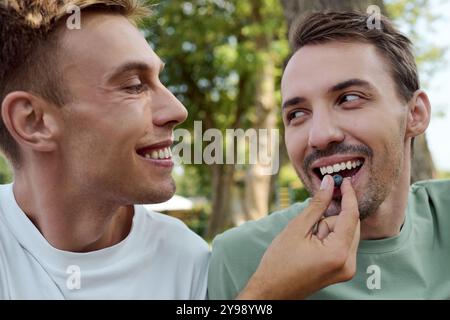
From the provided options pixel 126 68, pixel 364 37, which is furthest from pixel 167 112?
pixel 364 37

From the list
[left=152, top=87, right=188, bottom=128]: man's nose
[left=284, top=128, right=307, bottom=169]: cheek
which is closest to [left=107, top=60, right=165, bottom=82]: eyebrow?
[left=152, top=87, right=188, bottom=128]: man's nose

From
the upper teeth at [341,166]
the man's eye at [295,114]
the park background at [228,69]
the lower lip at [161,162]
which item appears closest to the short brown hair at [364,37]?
the man's eye at [295,114]

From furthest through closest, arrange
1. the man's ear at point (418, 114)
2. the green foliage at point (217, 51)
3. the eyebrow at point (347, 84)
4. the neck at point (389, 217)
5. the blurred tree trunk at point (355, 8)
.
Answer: the green foliage at point (217, 51) < the blurred tree trunk at point (355, 8) < the man's ear at point (418, 114) < the neck at point (389, 217) < the eyebrow at point (347, 84)

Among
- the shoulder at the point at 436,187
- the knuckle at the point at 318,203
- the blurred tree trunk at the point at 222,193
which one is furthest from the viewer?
the blurred tree trunk at the point at 222,193

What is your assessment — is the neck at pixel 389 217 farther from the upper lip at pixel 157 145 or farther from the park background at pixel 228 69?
the park background at pixel 228 69

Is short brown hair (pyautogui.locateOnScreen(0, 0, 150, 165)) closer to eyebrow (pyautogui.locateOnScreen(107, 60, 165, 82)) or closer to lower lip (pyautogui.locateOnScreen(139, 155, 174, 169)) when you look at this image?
eyebrow (pyautogui.locateOnScreen(107, 60, 165, 82))

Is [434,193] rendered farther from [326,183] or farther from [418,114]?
[326,183]

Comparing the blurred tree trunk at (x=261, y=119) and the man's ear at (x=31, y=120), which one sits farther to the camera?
the blurred tree trunk at (x=261, y=119)

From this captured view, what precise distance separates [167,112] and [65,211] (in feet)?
2.05

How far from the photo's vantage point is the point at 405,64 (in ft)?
9.55

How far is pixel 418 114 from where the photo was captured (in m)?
2.94

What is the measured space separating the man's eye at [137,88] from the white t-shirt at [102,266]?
591 millimetres

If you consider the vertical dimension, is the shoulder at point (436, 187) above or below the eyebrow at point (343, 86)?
below

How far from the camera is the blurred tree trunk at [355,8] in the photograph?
3812 mm
